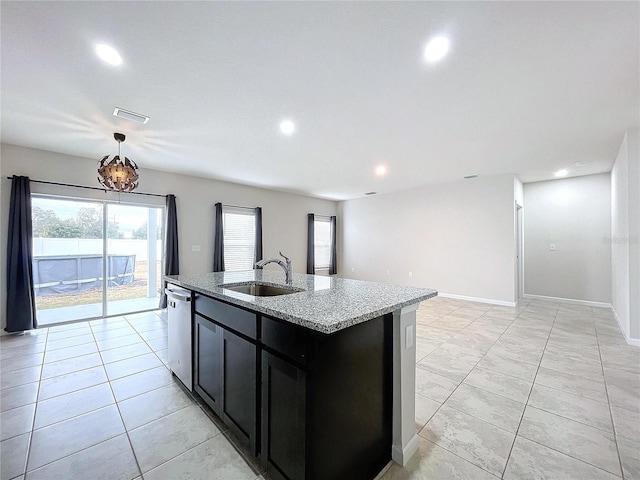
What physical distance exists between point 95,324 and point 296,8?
506 cm

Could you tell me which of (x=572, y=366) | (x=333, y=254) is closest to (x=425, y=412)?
(x=572, y=366)

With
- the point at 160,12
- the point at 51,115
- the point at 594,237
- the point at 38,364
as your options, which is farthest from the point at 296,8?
the point at 594,237

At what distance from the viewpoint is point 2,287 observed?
371 centimetres

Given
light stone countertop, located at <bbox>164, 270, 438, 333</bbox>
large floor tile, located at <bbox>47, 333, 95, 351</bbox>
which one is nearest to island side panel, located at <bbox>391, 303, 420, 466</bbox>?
light stone countertop, located at <bbox>164, 270, 438, 333</bbox>

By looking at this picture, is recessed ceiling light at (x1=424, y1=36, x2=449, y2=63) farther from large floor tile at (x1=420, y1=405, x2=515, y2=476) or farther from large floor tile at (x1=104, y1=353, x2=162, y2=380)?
large floor tile at (x1=104, y1=353, x2=162, y2=380)

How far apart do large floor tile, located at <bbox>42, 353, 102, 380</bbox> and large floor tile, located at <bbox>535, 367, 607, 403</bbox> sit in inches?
177

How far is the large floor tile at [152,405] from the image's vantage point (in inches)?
77.0

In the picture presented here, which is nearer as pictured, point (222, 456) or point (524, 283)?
point (222, 456)

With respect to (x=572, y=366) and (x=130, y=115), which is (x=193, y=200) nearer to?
(x=130, y=115)

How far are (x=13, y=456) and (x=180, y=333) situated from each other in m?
1.08

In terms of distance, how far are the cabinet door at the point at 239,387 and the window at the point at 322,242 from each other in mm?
6295

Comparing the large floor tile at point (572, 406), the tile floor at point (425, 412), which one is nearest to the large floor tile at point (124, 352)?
the tile floor at point (425, 412)

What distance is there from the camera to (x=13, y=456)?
1.60 m

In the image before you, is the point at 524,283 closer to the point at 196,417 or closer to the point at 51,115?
the point at 196,417
